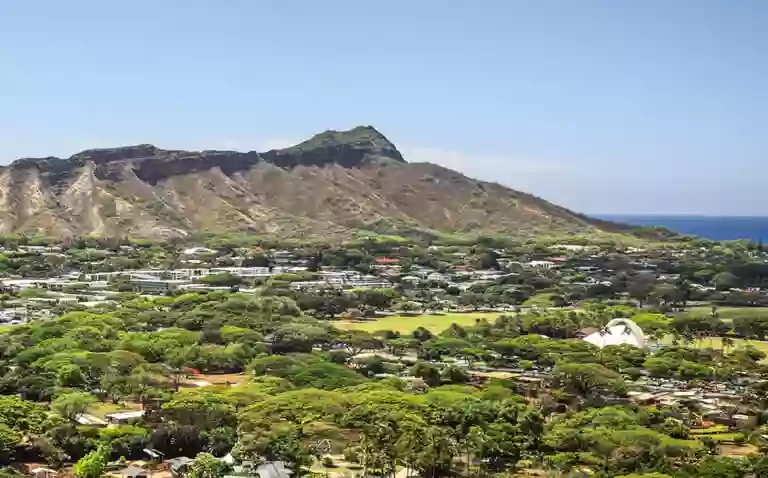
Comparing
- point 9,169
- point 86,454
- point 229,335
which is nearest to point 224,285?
point 229,335

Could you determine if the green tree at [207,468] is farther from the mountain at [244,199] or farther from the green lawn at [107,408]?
the mountain at [244,199]

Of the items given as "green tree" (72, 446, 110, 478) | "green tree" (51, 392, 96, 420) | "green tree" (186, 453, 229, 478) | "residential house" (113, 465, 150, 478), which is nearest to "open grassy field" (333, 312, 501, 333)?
"green tree" (51, 392, 96, 420)

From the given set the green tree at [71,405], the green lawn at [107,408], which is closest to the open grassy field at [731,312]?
the green lawn at [107,408]

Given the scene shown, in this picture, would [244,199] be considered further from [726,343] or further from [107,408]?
[107,408]

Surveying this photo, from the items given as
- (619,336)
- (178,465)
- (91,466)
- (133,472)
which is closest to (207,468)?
(178,465)

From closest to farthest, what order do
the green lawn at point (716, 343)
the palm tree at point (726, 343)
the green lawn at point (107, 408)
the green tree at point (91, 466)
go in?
1. the green tree at point (91, 466)
2. the green lawn at point (107, 408)
3. the palm tree at point (726, 343)
4. the green lawn at point (716, 343)

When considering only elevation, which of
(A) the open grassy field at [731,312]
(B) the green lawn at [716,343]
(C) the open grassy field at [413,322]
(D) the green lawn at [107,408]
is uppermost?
(A) the open grassy field at [731,312]
